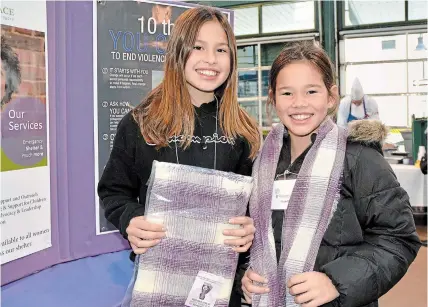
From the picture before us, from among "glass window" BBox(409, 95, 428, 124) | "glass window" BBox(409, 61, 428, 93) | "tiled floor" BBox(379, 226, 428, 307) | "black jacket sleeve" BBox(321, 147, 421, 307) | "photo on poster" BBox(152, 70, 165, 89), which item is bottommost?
"tiled floor" BBox(379, 226, 428, 307)

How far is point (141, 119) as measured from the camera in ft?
3.93

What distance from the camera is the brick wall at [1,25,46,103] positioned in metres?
1.73

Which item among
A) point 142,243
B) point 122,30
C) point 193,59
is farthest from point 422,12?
point 142,243

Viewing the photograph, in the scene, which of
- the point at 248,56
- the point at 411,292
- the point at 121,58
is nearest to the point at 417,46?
the point at 248,56

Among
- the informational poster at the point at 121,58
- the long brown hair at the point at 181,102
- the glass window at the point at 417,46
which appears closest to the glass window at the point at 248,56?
the glass window at the point at 417,46

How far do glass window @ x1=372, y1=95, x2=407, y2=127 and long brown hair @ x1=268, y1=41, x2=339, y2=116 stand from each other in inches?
204

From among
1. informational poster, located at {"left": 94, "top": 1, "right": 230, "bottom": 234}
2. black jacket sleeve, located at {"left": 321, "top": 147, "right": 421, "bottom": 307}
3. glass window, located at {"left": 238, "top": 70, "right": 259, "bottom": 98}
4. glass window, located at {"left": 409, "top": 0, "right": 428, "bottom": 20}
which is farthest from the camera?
glass window, located at {"left": 238, "top": 70, "right": 259, "bottom": 98}

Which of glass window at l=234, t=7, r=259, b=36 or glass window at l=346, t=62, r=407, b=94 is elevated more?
glass window at l=234, t=7, r=259, b=36

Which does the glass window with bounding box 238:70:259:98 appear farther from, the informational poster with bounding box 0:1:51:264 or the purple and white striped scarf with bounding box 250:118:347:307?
the purple and white striped scarf with bounding box 250:118:347:307

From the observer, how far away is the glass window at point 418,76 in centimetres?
587

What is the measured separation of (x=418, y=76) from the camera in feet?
Result: 19.4

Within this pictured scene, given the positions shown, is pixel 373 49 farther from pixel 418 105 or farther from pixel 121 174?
pixel 121 174

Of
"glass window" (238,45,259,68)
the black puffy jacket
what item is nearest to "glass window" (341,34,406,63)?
"glass window" (238,45,259,68)

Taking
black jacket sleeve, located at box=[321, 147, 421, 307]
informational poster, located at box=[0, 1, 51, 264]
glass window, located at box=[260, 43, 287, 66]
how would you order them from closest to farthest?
1. black jacket sleeve, located at box=[321, 147, 421, 307]
2. informational poster, located at box=[0, 1, 51, 264]
3. glass window, located at box=[260, 43, 287, 66]
